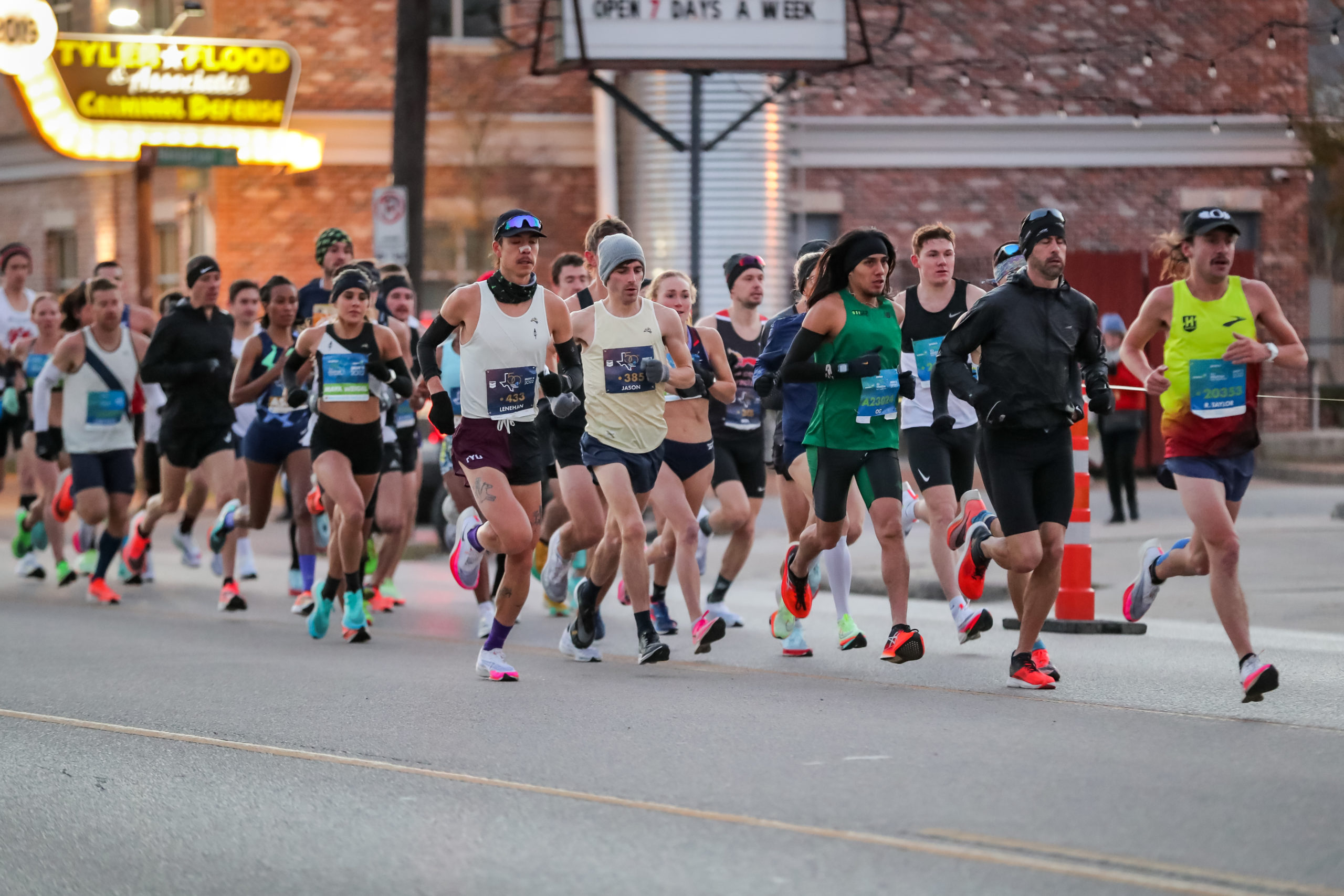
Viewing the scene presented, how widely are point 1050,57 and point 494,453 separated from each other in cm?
1812

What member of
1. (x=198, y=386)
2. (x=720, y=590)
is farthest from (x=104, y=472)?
(x=720, y=590)

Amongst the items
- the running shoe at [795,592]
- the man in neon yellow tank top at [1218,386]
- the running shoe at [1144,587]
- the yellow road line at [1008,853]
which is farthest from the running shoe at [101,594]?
the man in neon yellow tank top at [1218,386]

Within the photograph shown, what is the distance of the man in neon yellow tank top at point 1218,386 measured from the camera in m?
7.88

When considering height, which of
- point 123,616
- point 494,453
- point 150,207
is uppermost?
point 150,207

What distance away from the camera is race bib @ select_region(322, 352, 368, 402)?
10.7 m

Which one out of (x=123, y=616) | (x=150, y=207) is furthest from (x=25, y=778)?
(x=150, y=207)

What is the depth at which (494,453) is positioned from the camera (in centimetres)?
905

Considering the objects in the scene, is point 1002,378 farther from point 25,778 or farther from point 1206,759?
point 25,778

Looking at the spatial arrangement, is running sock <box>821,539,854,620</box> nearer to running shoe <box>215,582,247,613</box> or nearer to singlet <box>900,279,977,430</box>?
singlet <box>900,279,977,430</box>

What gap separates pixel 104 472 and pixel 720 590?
4701mm

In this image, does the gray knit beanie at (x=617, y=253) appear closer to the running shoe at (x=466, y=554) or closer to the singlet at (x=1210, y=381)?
the running shoe at (x=466, y=554)

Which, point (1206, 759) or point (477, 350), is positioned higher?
point (477, 350)

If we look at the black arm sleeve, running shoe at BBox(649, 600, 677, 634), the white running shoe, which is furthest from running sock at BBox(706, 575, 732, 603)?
the black arm sleeve

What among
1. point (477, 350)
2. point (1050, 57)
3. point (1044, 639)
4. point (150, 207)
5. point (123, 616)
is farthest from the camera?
point (150, 207)
